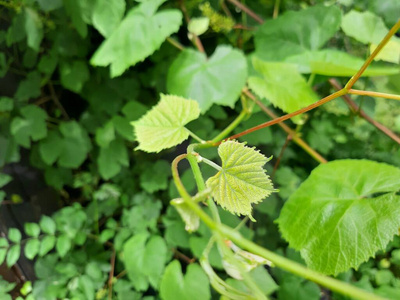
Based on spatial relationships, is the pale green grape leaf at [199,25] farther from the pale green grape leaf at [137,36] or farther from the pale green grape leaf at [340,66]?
the pale green grape leaf at [340,66]

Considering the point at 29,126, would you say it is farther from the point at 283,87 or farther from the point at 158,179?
the point at 283,87

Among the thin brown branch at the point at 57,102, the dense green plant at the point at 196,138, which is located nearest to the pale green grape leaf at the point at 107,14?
the dense green plant at the point at 196,138

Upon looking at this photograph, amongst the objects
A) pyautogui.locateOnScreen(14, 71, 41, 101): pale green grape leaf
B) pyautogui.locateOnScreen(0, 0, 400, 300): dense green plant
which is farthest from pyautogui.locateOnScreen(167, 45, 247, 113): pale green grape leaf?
pyautogui.locateOnScreen(14, 71, 41, 101): pale green grape leaf

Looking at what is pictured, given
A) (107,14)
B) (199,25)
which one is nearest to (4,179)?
(107,14)

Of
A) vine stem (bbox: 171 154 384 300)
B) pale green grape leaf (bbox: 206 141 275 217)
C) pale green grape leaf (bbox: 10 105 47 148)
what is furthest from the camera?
pale green grape leaf (bbox: 10 105 47 148)

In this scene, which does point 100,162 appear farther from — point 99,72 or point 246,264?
point 246,264

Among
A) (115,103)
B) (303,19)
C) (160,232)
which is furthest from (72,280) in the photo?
(303,19)

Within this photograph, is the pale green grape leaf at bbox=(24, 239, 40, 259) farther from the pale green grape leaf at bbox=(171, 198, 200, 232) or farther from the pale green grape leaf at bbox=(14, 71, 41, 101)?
the pale green grape leaf at bbox=(171, 198, 200, 232)
